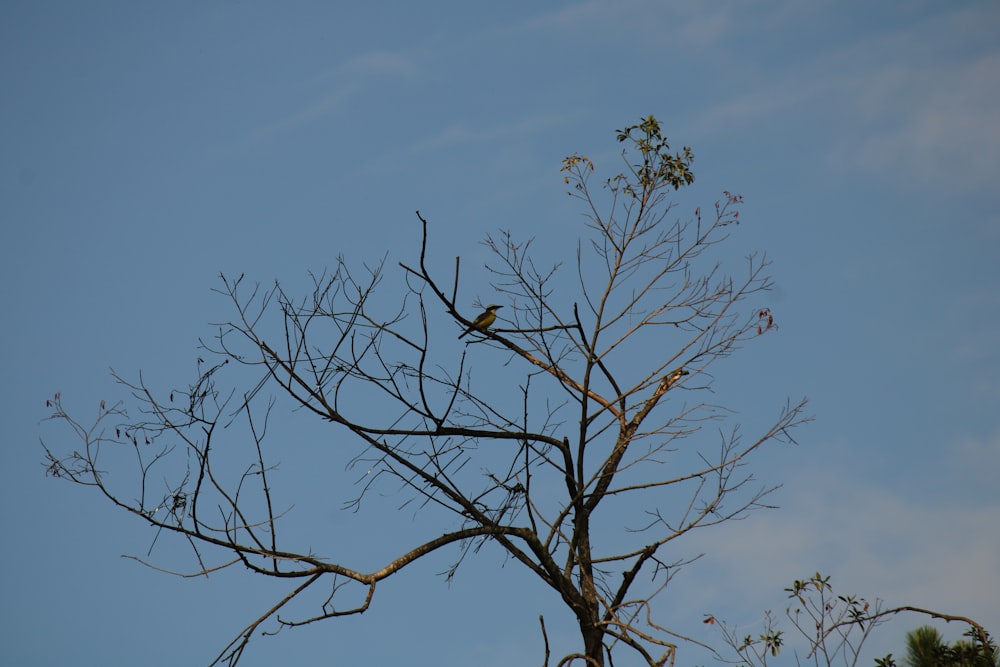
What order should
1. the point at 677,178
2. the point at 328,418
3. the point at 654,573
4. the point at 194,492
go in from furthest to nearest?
the point at 677,178 < the point at 654,573 < the point at 328,418 < the point at 194,492

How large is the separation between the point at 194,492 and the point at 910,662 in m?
3.66

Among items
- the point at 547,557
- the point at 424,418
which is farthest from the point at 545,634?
the point at 424,418

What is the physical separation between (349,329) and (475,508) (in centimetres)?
114

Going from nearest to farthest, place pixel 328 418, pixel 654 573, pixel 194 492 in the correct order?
pixel 194 492 < pixel 328 418 < pixel 654 573

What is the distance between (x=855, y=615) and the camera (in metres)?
5.82

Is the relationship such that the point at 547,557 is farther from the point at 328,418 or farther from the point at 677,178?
the point at 677,178

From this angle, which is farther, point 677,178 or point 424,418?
point 677,178

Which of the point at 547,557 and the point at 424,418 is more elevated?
the point at 424,418

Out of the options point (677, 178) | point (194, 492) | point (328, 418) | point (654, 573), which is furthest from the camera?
point (677, 178)

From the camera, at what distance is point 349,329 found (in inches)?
207

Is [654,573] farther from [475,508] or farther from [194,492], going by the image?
[194,492]

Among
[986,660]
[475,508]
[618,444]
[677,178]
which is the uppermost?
[677,178]

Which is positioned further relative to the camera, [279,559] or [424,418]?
[424,418]

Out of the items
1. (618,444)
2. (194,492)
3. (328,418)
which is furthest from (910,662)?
(194,492)
